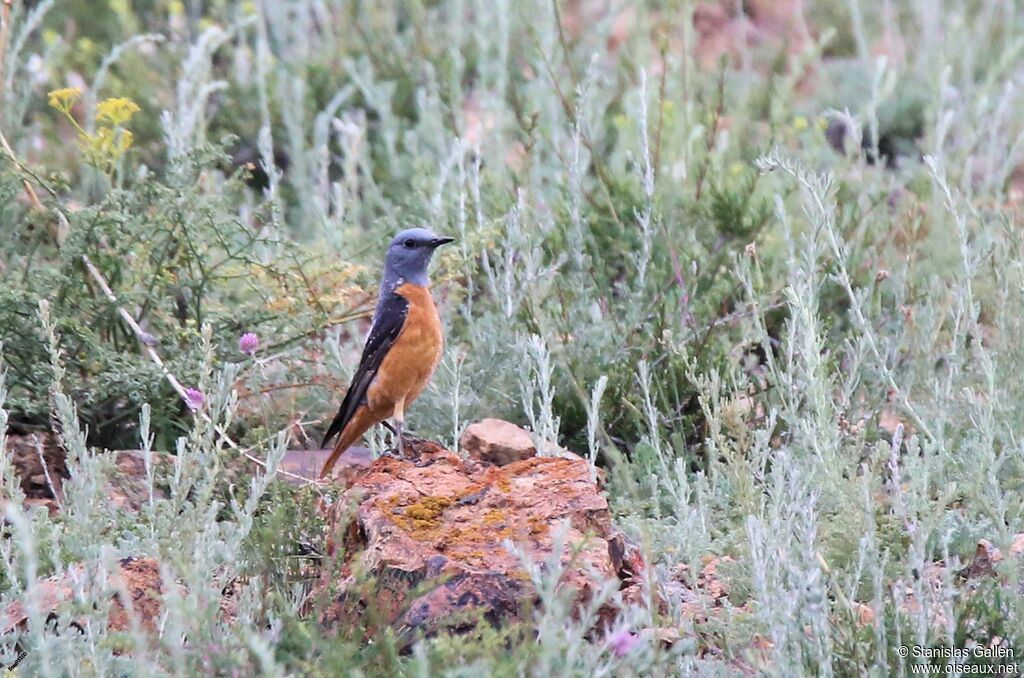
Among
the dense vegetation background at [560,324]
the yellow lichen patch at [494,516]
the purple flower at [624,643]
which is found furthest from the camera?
the yellow lichen patch at [494,516]

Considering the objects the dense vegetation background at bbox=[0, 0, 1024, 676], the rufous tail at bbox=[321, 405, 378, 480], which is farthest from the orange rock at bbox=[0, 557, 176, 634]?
the rufous tail at bbox=[321, 405, 378, 480]

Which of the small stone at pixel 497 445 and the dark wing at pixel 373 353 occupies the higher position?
the dark wing at pixel 373 353

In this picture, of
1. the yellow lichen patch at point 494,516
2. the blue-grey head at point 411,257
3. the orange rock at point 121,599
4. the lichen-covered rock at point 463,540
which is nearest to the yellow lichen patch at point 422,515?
the lichen-covered rock at point 463,540

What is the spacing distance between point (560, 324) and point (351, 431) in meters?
0.91

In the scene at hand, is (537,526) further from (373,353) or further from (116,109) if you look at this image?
(116,109)

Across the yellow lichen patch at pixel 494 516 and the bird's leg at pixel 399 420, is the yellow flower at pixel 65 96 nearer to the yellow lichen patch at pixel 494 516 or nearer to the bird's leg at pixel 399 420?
the bird's leg at pixel 399 420

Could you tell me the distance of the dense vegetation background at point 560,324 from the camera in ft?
9.82

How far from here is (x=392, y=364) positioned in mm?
4422

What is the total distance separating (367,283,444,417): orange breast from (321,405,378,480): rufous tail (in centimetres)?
3

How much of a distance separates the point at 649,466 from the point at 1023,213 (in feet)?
7.95

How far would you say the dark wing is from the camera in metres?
4.38

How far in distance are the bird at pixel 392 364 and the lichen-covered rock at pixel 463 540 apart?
2.05ft

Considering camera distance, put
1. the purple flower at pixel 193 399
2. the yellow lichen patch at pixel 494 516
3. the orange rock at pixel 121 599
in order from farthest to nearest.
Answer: the purple flower at pixel 193 399 < the yellow lichen patch at pixel 494 516 < the orange rock at pixel 121 599

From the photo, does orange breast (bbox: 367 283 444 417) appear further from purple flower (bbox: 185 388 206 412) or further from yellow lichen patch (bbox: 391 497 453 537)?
yellow lichen patch (bbox: 391 497 453 537)
